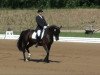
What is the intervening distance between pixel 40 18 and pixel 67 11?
36.9 metres

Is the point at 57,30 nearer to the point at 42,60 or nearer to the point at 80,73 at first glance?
the point at 42,60

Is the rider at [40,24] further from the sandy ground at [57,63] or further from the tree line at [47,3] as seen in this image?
the tree line at [47,3]

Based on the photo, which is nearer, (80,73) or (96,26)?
(80,73)

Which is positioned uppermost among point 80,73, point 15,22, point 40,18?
point 40,18

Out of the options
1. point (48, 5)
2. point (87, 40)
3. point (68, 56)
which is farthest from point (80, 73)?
point (48, 5)

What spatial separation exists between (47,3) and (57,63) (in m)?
46.5

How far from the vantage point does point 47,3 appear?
6744 centimetres

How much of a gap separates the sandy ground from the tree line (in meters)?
39.1

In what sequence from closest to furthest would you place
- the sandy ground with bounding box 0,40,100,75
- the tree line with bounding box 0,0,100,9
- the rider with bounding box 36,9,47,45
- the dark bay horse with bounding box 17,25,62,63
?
the sandy ground with bounding box 0,40,100,75 < the dark bay horse with bounding box 17,25,62,63 < the rider with bounding box 36,9,47,45 < the tree line with bounding box 0,0,100,9

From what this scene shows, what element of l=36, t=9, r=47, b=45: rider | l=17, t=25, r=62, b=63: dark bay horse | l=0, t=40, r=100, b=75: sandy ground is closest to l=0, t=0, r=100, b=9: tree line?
l=0, t=40, r=100, b=75: sandy ground

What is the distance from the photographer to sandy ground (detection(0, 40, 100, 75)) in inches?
712

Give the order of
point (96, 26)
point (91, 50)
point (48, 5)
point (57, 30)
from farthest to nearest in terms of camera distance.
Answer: point (48, 5) → point (96, 26) → point (91, 50) → point (57, 30)

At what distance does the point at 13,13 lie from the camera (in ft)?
194

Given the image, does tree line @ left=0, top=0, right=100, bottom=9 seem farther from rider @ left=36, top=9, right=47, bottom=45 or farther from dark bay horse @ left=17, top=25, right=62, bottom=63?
rider @ left=36, top=9, right=47, bottom=45
